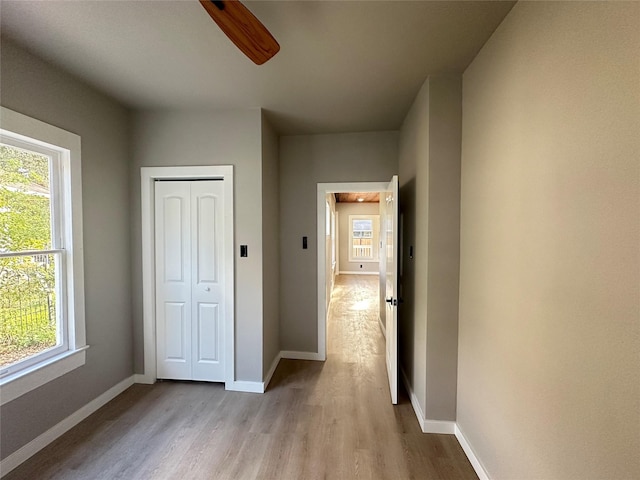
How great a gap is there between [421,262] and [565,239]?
1.18 m

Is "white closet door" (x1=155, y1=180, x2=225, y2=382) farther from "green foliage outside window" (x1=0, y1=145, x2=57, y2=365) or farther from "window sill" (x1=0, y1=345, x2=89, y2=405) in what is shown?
"green foliage outside window" (x1=0, y1=145, x2=57, y2=365)

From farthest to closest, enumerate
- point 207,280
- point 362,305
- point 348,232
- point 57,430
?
point 348,232, point 362,305, point 207,280, point 57,430

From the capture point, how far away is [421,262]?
2268mm

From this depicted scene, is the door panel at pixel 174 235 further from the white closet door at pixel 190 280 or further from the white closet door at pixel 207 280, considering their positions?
the white closet door at pixel 207 280

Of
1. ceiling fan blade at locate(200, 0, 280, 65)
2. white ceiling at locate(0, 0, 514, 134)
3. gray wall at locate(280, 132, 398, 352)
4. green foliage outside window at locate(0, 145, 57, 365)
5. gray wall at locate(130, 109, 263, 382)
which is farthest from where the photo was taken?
gray wall at locate(280, 132, 398, 352)

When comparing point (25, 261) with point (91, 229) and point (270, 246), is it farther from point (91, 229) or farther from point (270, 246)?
point (270, 246)

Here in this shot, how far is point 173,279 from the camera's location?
283 cm

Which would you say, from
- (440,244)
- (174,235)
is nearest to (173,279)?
(174,235)

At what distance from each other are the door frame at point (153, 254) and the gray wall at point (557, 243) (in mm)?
2027

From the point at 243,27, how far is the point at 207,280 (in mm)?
2184

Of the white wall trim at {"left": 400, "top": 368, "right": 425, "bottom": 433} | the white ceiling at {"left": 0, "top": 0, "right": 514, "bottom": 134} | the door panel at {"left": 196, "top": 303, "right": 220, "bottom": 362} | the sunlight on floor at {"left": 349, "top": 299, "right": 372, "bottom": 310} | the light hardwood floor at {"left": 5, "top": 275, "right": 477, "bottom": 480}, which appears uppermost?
the white ceiling at {"left": 0, "top": 0, "right": 514, "bottom": 134}

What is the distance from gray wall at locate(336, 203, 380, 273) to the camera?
10.2m

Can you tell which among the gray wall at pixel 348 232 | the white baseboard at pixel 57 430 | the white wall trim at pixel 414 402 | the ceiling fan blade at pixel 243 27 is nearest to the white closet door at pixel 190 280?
the white baseboard at pixel 57 430

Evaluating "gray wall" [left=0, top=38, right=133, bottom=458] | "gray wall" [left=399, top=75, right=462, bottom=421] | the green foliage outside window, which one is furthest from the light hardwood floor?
the green foliage outside window
